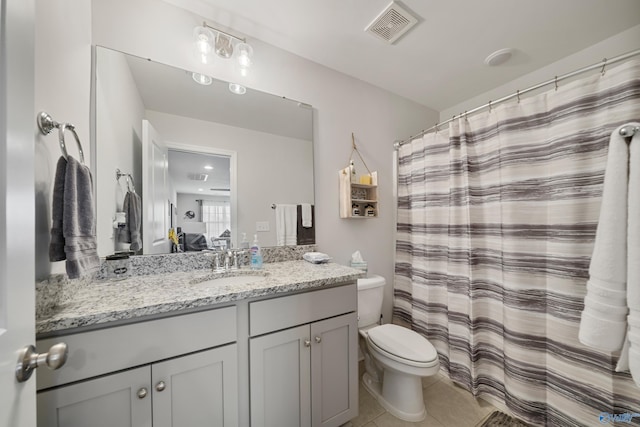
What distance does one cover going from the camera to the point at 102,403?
744mm

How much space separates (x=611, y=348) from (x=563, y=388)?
1.99ft

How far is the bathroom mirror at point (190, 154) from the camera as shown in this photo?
46.2 inches

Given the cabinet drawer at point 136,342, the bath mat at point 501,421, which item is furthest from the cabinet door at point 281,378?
the bath mat at point 501,421

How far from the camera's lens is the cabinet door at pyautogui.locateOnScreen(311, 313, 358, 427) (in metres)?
1.14

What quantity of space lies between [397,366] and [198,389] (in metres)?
1.06

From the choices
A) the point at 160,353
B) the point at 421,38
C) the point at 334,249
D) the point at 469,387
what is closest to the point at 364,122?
the point at 421,38

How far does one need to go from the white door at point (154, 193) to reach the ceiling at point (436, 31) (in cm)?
83

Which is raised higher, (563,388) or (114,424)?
(114,424)

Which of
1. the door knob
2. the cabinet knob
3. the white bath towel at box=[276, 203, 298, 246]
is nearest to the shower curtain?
the white bath towel at box=[276, 203, 298, 246]

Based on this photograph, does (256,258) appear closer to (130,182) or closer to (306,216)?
(306,216)

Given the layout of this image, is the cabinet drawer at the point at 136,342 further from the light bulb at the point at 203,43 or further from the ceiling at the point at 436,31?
the ceiling at the point at 436,31

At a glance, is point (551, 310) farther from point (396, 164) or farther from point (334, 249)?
point (396, 164)

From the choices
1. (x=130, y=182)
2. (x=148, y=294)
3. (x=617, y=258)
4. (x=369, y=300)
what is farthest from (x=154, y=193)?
(x=617, y=258)

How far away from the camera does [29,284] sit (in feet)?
1.61
